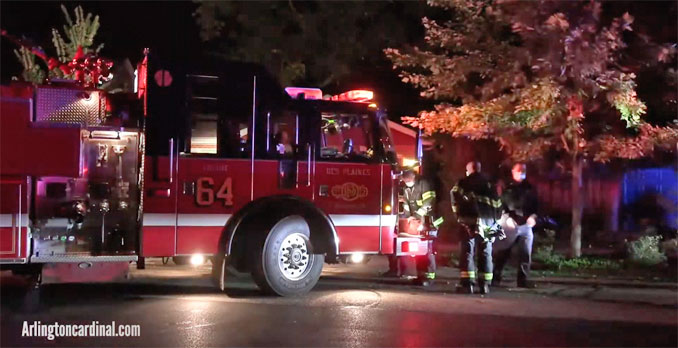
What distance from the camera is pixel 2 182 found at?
8055 millimetres

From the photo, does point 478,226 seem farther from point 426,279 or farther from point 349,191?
point 349,191

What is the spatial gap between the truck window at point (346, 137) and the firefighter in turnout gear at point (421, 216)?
0.92 metres

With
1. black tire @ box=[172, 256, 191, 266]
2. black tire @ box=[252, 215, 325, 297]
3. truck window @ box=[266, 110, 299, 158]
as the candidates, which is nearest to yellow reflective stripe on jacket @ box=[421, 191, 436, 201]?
black tire @ box=[252, 215, 325, 297]

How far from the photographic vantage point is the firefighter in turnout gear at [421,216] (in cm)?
1013

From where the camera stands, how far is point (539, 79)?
10.8 m

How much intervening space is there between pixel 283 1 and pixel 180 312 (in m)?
9.31

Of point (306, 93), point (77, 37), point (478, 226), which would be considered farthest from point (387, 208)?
point (77, 37)

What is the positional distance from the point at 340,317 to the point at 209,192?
2.06 m

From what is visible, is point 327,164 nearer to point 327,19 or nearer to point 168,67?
point 168,67

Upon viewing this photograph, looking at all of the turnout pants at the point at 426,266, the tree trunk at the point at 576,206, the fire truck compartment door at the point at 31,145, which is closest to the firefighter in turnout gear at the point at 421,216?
the turnout pants at the point at 426,266

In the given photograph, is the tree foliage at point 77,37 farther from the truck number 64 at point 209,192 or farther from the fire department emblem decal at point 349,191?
the fire department emblem decal at point 349,191

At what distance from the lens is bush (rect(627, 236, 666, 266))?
11828 mm

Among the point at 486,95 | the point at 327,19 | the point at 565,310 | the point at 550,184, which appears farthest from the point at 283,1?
the point at 565,310

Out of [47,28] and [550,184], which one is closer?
[550,184]
